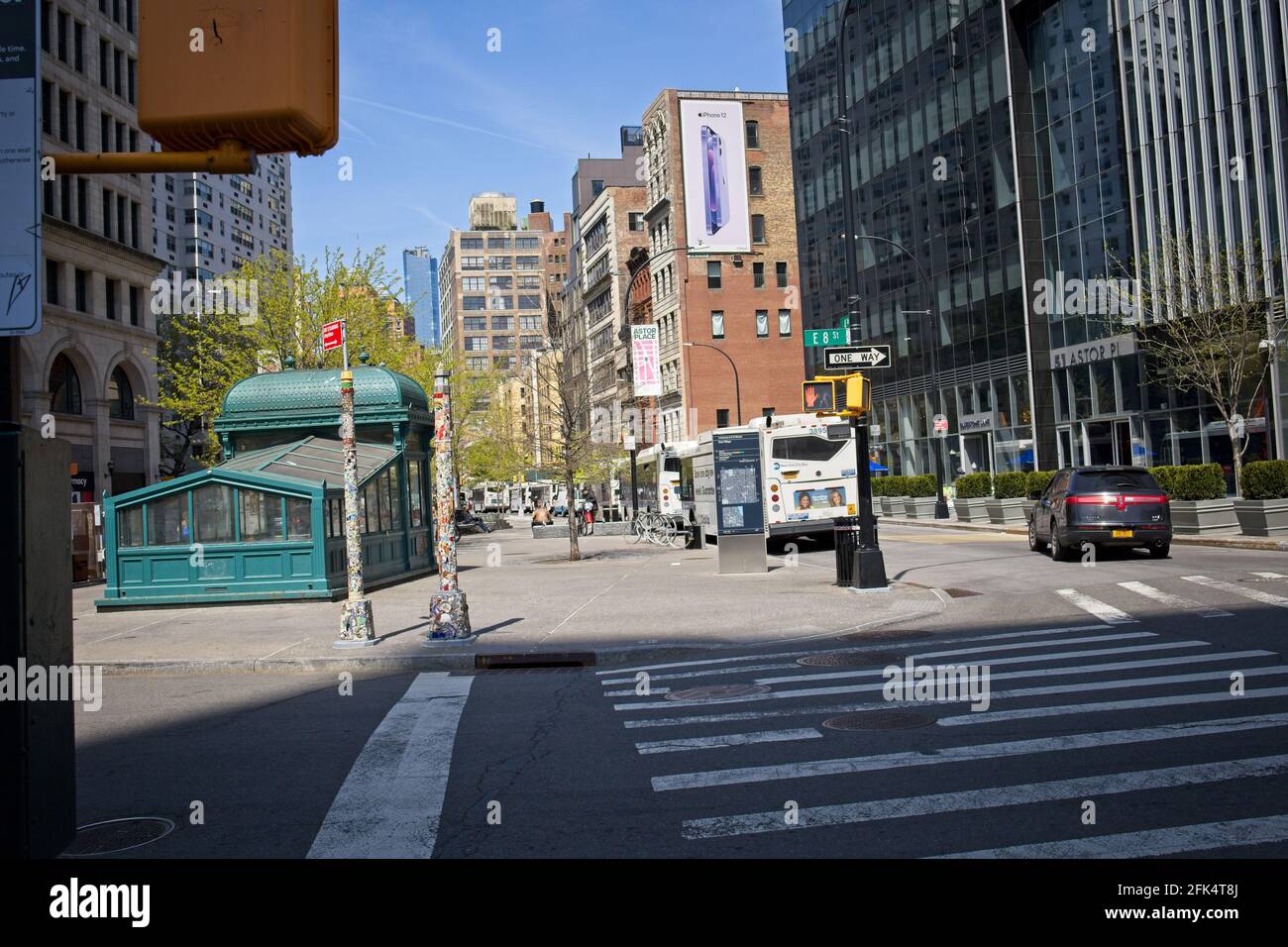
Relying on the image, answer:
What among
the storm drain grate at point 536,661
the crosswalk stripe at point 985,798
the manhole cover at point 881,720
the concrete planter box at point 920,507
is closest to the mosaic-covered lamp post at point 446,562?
the storm drain grate at point 536,661

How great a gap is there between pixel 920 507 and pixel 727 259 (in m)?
37.7

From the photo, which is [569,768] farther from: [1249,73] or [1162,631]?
[1249,73]

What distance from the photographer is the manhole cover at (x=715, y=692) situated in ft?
32.8

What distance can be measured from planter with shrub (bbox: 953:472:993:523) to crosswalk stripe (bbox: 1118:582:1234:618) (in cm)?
2322

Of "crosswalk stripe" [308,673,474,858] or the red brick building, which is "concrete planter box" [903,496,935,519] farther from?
"crosswalk stripe" [308,673,474,858]

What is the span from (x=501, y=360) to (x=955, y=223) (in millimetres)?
24557

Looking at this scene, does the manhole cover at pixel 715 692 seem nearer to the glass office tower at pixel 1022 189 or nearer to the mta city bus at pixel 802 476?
the mta city bus at pixel 802 476

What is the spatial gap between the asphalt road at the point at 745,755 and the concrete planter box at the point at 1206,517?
13.9m

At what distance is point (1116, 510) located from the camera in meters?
21.3

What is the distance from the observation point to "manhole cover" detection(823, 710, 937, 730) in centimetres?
834

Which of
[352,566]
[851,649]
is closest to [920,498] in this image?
[851,649]

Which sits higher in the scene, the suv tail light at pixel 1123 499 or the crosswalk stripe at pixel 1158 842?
the suv tail light at pixel 1123 499

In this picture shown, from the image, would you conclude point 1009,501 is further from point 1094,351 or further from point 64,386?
point 64,386

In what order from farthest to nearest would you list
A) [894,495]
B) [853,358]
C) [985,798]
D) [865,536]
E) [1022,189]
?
[894,495] < [1022,189] < [865,536] < [853,358] < [985,798]
